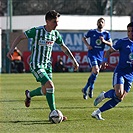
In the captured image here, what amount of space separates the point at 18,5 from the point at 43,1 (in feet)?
13.1

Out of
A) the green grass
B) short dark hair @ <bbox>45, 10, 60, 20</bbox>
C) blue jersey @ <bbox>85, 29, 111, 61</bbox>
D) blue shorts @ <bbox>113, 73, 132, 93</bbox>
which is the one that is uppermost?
short dark hair @ <bbox>45, 10, 60, 20</bbox>

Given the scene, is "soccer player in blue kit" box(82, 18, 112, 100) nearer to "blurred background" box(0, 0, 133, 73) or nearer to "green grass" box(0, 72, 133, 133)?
"green grass" box(0, 72, 133, 133)

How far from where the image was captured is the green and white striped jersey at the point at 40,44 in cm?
1070

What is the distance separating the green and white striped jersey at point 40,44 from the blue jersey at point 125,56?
1.18 m

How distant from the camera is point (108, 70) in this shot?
116ft

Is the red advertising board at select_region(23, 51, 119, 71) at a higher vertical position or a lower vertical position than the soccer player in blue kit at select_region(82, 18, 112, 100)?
lower

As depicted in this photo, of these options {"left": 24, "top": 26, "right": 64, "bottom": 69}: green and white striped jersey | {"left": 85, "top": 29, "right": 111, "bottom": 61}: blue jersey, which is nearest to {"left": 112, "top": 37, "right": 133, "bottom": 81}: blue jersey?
{"left": 24, "top": 26, "right": 64, "bottom": 69}: green and white striped jersey

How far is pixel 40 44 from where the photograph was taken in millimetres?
10742

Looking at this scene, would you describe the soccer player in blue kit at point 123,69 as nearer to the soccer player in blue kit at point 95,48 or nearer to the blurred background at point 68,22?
the soccer player in blue kit at point 95,48

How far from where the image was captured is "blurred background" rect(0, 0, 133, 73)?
3512cm

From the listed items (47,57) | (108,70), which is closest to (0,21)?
(108,70)

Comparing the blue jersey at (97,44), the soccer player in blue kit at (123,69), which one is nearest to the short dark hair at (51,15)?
the soccer player in blue kit at (123,69)

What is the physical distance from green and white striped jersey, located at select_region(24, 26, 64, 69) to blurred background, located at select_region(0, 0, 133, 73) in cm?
2371

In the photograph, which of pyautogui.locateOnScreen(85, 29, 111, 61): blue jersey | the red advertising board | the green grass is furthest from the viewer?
the red advertising board
